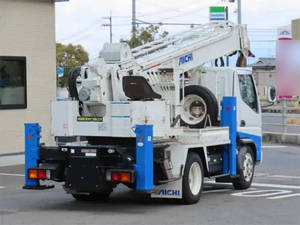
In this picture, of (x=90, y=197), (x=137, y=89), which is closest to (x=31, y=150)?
(x=90, y=197)

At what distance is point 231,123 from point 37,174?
4.02 meters

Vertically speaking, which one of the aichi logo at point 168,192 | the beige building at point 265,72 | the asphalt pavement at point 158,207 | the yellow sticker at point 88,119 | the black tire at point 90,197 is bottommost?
the asphalt pavement at point 158,207

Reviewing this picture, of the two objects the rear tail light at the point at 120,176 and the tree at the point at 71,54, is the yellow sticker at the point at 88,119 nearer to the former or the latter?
the rear tail light at the point at 120,176

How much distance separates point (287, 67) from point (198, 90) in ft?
53.3

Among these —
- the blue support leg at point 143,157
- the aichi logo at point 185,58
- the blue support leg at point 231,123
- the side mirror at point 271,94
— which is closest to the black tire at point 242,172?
the blue support leg at point 231,123

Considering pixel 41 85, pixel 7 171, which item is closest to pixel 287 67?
pixel 41 85

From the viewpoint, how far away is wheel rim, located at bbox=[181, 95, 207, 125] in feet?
47.0

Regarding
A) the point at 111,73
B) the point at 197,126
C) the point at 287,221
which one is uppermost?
the point at 111,73

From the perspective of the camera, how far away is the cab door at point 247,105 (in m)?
15.0

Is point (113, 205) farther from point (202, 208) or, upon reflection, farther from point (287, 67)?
point (287, 67)

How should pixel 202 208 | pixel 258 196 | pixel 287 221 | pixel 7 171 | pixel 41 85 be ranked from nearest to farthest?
pixel 287 221 → pixel 202 208 → pixel 258 196 → pixel 7 171 → pixel 41 85

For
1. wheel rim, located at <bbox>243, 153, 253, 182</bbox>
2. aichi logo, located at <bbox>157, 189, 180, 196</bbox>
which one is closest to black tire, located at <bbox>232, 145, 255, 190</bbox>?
wheel rim, located at <bbox>243, 153, 253, 182</bbox>

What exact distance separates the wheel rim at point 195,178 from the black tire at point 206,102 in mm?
1417

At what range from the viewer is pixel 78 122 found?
1269cm
